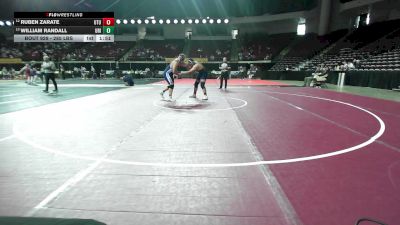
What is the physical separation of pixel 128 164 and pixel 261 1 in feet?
135

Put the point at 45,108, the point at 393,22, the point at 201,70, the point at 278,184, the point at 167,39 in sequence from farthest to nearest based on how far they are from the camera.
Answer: the point at 167,39 < the point at 393,22 < the point at 201,70 < the point at 45,108 < the point at 278,184

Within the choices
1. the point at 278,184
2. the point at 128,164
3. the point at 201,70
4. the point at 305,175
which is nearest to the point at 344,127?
the point at 305,175

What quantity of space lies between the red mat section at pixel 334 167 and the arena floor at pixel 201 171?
0.01 metres

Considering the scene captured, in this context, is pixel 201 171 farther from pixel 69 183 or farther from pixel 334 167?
pixel 334 167

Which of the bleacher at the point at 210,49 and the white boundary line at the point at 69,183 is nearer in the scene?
the white boundary line at the point at 69,183

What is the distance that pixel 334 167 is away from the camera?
390 centimetres

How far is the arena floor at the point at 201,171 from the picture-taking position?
270 cm

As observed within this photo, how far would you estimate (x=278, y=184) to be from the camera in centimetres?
333

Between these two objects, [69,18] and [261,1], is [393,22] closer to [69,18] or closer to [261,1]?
[261,1]

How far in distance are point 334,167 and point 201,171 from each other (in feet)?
5.86
